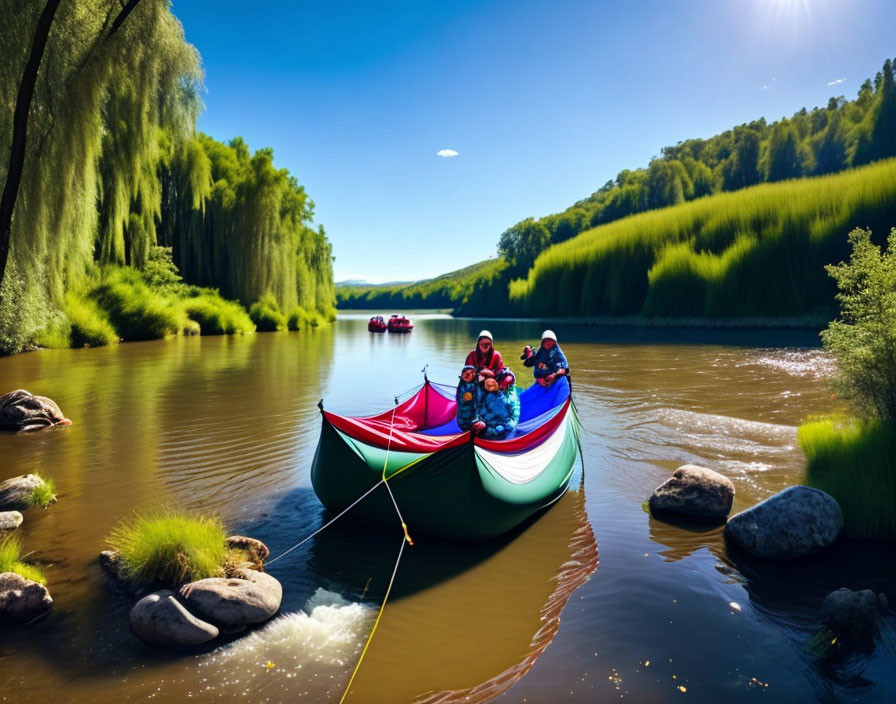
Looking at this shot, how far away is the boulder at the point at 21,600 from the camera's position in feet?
12.5

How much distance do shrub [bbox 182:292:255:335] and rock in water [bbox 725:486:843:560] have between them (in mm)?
31775

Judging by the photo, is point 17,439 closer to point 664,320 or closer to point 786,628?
point 786,628

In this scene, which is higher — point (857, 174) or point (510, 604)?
point (857, 174)

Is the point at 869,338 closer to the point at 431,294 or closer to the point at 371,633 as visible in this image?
the point at 371,633

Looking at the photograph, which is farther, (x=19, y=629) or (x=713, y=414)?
(x=713, y=414)

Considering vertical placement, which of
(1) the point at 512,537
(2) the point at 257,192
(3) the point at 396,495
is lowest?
(1) the point at 512,537

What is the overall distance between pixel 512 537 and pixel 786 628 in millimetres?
2520

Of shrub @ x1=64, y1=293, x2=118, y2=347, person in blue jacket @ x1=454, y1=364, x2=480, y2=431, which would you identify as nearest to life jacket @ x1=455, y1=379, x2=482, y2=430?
person in blue jacket @ x1=454, y1=364, x2=480, y2=431

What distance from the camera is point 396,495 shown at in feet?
16.3

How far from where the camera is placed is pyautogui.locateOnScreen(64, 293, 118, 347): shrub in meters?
22.3

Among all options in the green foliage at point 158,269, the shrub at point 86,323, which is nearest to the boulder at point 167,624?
the shrub at point 86,323

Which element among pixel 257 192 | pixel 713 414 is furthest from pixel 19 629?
pixel 257 192

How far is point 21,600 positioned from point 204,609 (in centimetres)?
139

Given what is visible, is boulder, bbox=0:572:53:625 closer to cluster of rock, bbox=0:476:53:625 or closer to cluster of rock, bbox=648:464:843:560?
cluster of rock, bbox=0:476:53:625
